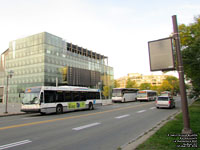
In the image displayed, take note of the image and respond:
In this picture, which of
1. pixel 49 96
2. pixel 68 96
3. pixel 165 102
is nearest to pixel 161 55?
pixel 49 96

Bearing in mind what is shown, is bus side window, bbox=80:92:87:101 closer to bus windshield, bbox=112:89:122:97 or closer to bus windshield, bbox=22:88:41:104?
bus windshield, bbox=22:88:41:104

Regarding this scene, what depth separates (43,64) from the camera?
1756 inches

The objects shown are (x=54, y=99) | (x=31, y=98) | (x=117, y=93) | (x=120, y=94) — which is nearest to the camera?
(x=31, y=98)

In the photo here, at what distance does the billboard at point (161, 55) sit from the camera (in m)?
5.36

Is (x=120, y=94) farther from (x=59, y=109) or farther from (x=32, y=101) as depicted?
(x=32, y=101)

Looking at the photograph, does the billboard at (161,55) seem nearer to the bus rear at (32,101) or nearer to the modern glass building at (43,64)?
the bus rear at (32,101)

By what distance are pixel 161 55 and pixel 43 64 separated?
42.6 metres

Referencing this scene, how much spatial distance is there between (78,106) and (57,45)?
3272 cm

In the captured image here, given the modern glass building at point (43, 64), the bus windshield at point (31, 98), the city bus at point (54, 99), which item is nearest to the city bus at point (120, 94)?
the modern glass building at point (43, 64)

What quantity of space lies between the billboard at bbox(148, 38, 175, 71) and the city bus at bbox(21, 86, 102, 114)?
13.0m

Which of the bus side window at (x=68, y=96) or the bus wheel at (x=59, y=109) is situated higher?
the bus side window at (x=68, y=96)

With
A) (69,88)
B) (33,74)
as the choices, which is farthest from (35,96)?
(33,74)

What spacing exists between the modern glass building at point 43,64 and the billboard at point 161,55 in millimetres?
37986

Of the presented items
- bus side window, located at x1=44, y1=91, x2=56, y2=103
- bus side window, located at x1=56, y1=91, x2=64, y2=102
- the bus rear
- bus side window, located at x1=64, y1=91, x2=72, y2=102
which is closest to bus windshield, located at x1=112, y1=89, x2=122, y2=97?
bus side window, located at x1=64, y1=91, x2=72, y2=102
